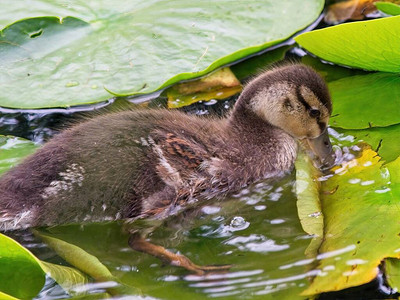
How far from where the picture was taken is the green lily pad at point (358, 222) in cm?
276

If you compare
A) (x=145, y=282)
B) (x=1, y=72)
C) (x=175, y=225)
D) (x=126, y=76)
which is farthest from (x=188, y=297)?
Result: (x=1, y=72)

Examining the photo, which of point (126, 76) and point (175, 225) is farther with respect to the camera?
point (126, 76)

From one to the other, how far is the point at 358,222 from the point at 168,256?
2.42ft

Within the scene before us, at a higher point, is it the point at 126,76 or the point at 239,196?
the point at 126,76

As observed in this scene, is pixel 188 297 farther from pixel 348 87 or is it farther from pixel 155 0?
pixel 155 0

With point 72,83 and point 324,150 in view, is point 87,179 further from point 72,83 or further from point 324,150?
point 324,150

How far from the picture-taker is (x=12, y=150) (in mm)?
3668

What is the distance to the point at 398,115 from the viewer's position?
3770 millimetres

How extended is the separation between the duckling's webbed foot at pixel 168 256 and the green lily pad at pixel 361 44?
1.31 metres

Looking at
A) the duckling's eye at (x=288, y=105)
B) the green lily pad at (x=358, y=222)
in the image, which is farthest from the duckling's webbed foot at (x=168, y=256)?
the duckling's eye at (x=288, y=105)

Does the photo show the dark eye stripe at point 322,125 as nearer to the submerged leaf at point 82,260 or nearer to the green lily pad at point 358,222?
the green lily pad at point 358,222

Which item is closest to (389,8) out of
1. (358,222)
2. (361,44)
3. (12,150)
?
(361,44)

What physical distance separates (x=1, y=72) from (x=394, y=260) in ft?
7.16

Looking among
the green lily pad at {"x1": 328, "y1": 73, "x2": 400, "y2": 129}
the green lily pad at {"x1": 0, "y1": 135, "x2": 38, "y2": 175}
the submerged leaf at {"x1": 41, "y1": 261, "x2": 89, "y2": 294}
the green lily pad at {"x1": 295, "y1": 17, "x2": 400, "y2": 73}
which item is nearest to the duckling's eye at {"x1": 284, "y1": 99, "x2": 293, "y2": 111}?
the green lily pad at {"x1": 328, "y1": 73, "x2": 400, "y2": 129}
